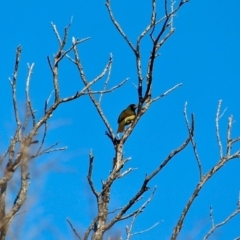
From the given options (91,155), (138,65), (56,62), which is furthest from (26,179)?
(138,65)

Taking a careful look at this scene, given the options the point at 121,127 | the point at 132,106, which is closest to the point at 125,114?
the point at 121,127

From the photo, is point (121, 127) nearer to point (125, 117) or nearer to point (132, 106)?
point (125, 117)

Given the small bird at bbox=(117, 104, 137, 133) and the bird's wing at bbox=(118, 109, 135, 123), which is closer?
the small bird at bbox=(117, 104, 137, 133)

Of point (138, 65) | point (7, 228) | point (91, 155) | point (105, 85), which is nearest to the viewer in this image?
point (7, 228)

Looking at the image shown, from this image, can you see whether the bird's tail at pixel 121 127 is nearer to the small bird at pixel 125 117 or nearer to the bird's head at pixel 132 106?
the small bird at pixel 125 117

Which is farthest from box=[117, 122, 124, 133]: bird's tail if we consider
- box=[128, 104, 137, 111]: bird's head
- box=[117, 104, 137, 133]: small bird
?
box=[128, 104, 137, 111]: bird's head

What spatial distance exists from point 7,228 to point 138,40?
1.98 meters

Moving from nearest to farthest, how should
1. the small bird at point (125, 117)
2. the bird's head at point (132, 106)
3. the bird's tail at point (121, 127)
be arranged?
the bird's tail at point (121, 127), the small bird at point (125, 117), the bird's head at point (132, 106)

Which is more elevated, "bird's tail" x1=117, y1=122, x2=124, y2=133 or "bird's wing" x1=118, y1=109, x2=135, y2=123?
"bird's wing" x1=118, y1=109, x2=135, y2=123

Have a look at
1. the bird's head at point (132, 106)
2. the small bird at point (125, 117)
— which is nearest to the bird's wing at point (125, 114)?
the small bird at point (125, 117)

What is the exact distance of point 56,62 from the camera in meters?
5.95

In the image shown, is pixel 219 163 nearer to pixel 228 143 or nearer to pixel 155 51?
pixel 228 143

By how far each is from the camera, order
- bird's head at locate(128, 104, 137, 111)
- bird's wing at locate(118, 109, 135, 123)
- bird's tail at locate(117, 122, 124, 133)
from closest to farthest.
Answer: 1. bird's tail at locate(117, 122, 124, 133)
2. bird's wing at locate(118, 109, 135, 123)
3. bird's head at locate(128, 104, 137, 111)

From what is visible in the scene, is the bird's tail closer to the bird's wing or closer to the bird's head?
the bird's wing
